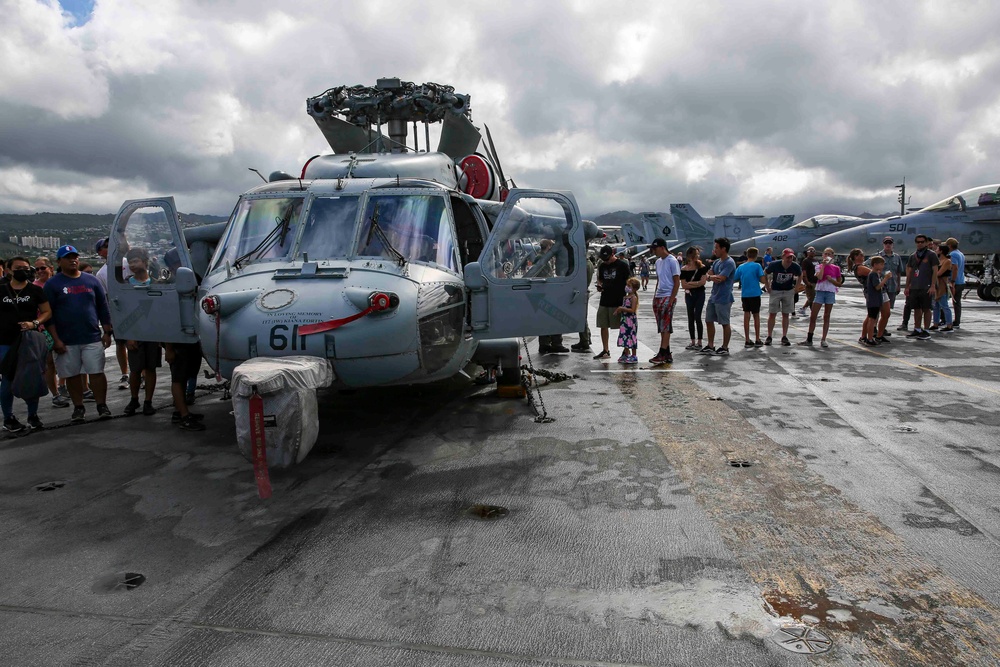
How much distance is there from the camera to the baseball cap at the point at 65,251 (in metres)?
7.12

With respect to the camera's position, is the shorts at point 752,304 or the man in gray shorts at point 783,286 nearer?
the shorts at point 752,304

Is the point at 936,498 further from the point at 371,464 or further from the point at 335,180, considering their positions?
the point at 335,180

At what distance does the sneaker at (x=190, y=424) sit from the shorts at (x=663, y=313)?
6.25 meters

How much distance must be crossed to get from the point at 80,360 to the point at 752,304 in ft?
32.0

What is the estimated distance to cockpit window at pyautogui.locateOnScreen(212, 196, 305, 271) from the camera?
604cm

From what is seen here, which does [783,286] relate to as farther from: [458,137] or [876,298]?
[458,137]

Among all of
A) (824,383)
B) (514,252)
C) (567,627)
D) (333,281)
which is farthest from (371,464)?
(824,383)

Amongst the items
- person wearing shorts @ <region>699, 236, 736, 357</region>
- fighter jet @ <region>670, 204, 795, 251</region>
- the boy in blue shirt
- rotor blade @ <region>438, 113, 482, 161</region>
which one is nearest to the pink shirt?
the boy in blue shirt

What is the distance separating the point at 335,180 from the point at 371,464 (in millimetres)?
2907

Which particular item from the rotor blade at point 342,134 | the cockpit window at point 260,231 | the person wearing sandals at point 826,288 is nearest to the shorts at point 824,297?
the person wearing sandals at point 826,288

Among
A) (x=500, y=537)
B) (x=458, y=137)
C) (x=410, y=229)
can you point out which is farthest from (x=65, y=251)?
(x=500, y=537)

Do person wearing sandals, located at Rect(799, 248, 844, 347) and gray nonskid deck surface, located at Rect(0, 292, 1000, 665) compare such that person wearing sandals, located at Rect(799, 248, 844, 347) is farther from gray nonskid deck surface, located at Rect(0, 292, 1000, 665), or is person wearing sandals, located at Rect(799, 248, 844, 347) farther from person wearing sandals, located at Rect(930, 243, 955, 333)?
gray nonskid deck surface, located at Rect(0, 292, 1000, 665)

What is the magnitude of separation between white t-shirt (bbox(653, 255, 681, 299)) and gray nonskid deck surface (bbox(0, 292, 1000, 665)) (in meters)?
3.42

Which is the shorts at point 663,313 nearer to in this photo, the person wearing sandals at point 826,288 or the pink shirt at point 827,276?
the person wearing sandals at point 826,288
